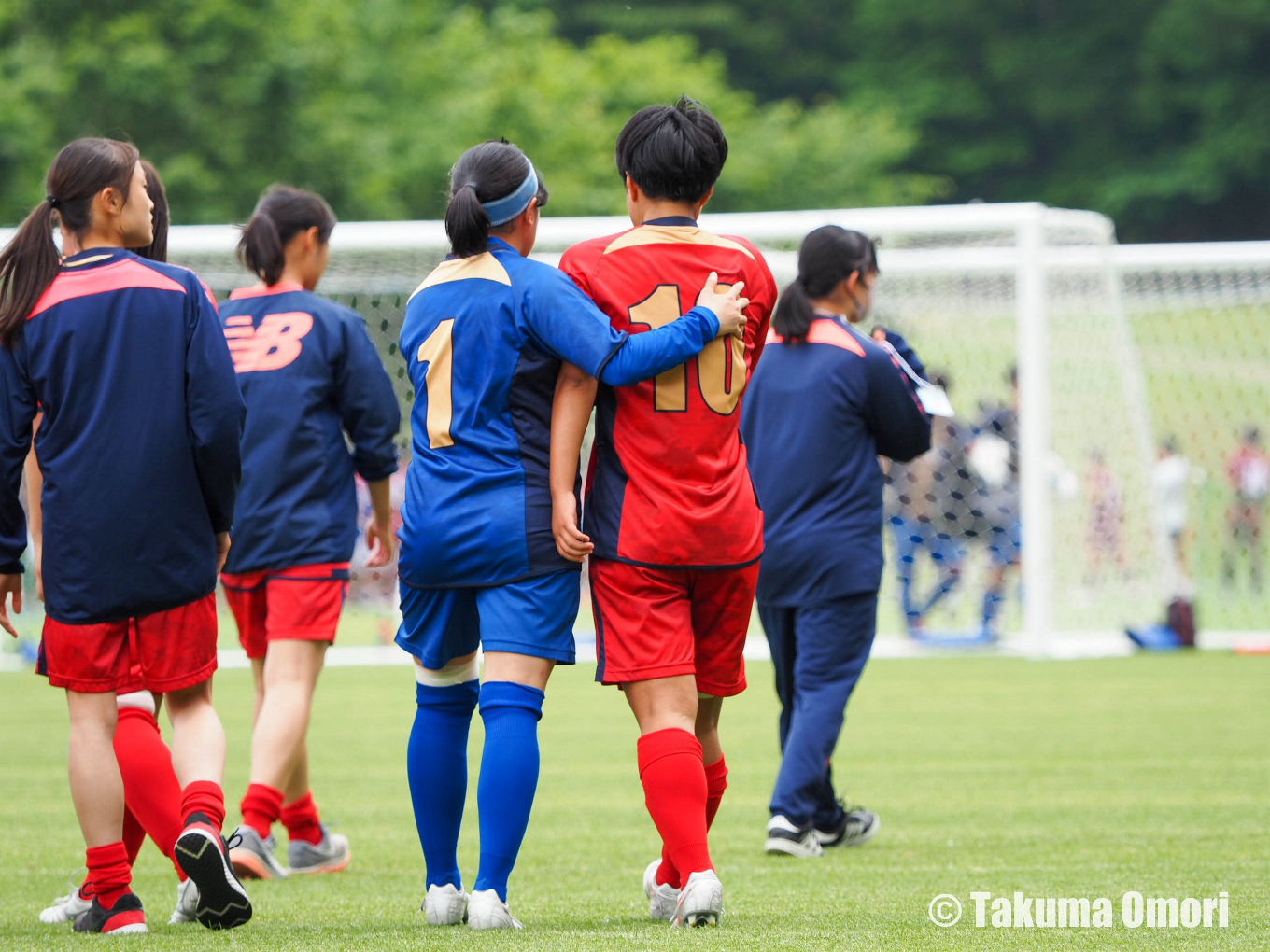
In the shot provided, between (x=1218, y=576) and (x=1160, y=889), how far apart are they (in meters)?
13.1

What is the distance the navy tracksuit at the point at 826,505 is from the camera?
508 centimetres

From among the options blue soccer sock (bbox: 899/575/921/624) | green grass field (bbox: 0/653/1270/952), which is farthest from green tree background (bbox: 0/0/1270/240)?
green grass field (bbox: 0/653/1270/952)

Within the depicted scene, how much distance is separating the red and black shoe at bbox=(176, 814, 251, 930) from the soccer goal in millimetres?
6929

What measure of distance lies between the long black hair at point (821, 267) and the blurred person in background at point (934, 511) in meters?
7.87

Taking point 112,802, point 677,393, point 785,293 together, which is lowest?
Result: point 112,802

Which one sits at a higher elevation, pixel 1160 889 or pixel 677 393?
pixel 677 393

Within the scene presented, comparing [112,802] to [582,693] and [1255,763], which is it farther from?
[582,693]

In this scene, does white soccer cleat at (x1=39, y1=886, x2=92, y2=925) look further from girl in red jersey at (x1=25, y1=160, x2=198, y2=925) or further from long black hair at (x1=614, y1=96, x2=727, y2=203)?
long black hair at (x1=614, y1=96, x2=727, y2=203)

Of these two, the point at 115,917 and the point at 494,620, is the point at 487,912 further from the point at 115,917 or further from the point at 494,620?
the point at 115,917

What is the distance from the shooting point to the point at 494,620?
3.58 m

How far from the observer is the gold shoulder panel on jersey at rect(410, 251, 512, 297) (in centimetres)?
365

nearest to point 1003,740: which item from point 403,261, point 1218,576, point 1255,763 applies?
point 1255,763

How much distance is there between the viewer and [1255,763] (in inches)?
257

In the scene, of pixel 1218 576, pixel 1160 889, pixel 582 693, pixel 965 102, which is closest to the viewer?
pixel 1160 889
